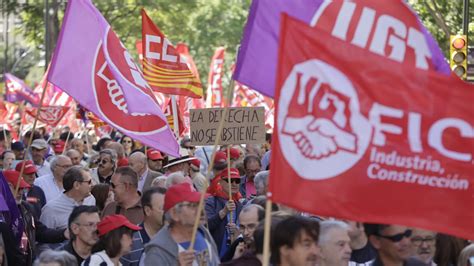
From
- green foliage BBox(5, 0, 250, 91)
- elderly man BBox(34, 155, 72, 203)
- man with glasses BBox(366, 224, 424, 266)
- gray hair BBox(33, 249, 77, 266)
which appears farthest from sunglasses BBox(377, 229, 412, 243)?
green foliage BBox(5, 0, 250, 91)

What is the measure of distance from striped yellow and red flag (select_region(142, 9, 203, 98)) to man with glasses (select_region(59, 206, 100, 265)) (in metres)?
5.32

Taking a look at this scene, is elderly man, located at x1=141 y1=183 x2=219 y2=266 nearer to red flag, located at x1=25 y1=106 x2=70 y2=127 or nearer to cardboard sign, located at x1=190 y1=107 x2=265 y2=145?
cardboard sign, located at x1=190 y1=107 x2=265 y2=145

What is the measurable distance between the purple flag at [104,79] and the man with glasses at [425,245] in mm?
3164

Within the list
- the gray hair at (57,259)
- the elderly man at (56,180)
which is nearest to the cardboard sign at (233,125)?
the elderly man at (56,180)

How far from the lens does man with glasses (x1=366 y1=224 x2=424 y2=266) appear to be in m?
7.71

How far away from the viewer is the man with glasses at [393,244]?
771cm

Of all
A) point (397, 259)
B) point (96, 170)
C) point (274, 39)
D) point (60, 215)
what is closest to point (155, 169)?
point (96, 170)

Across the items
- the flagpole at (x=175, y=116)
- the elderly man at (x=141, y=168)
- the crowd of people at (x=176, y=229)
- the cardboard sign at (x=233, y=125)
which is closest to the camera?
the crowd of people at (x=176, y=229)

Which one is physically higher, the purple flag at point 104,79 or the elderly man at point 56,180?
the purple flag at point 104,79

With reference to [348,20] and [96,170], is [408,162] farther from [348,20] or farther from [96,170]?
[96,170]

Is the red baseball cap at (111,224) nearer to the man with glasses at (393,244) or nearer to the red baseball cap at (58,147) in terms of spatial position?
the man with glasses at (393,244)

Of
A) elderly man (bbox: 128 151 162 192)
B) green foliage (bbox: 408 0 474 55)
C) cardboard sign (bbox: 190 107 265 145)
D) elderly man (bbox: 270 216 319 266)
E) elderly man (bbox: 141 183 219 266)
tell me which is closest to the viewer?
elderly man (bbox: 270 216 319 266)

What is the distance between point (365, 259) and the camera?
9.05m

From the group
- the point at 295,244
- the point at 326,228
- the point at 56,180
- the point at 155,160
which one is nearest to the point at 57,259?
the point at 295,244
